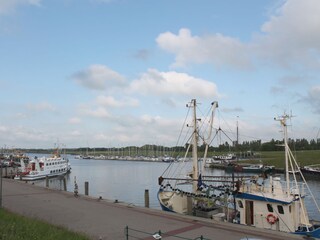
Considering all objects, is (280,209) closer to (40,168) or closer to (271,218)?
(271,218)

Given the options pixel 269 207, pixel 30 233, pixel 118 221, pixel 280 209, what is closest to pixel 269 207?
pixel 269 207

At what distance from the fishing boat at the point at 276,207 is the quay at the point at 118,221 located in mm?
4731

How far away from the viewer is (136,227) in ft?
58.7

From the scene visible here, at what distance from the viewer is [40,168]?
7981cm

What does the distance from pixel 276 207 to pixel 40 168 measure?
221 ft

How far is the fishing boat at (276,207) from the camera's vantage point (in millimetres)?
21859

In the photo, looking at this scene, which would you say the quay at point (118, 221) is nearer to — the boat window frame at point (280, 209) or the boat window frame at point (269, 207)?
the boat window frame at point (269, 207)

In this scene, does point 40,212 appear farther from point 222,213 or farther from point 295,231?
point 295,231

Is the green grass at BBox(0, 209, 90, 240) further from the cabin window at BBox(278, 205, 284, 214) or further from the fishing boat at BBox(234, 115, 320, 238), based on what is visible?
the cabin window at BBox(278, 205, 284, 214)

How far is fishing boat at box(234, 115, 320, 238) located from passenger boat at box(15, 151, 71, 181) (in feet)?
176

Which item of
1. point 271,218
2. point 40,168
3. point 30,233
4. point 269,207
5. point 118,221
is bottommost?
point 40,168

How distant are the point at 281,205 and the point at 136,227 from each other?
9.56 meters

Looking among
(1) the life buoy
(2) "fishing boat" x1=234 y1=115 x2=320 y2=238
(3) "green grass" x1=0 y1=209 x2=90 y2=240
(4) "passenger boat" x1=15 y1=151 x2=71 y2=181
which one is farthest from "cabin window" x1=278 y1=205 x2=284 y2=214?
(4) "passenger boat" x1=15 y1=151 x2=71 y2=181

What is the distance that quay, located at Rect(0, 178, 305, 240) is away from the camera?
A: 16250 millimetres
